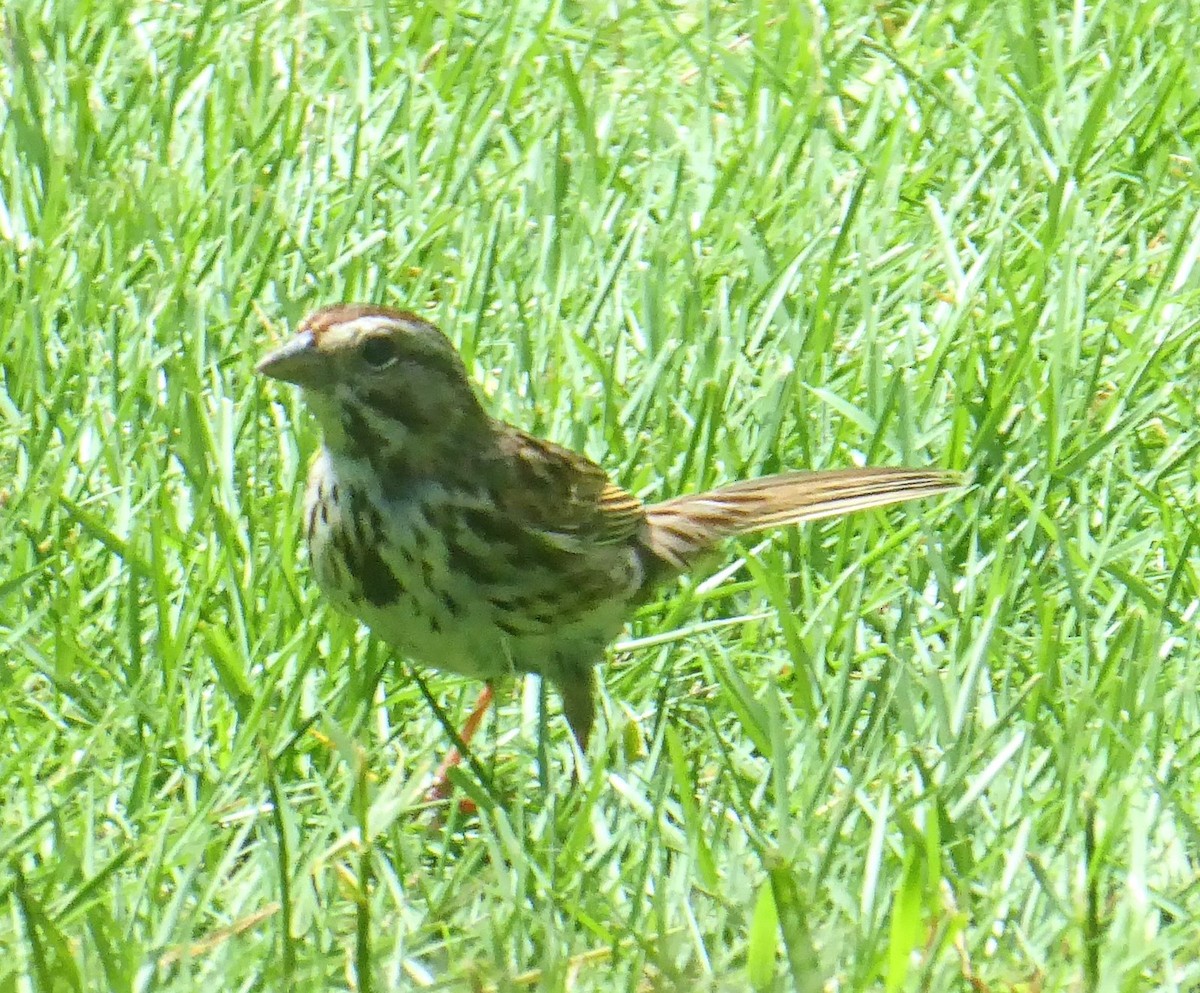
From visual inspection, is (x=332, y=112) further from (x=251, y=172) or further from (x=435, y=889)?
(x=435, y=889)

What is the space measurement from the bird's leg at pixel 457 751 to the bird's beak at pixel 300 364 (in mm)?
688

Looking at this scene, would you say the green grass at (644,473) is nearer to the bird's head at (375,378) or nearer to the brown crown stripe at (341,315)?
the bird's head at (375,378)

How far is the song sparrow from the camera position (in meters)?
4.22

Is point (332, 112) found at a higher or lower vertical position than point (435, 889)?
higher

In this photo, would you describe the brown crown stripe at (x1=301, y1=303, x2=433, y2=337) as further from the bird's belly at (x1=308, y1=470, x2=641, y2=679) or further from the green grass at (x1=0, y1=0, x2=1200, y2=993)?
the green grass at (x1=0, y1=0, x2=1200, y2=993)

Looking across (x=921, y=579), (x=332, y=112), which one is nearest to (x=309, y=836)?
(x=921, y=579)

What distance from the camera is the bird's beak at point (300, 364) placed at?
13.5ft

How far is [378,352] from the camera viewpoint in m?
4.25

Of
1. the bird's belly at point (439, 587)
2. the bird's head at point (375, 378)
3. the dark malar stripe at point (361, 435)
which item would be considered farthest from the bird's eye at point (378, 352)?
the bird's belly at point (439, 587)

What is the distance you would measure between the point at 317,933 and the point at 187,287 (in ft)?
7.74

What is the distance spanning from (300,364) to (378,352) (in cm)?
16

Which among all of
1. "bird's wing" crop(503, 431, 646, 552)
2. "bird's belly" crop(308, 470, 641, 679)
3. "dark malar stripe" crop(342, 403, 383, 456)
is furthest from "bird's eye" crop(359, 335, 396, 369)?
"bird's wing" crop(503, 431, 646, 552)

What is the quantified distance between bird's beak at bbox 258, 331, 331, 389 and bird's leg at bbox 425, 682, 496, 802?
27.1 inches

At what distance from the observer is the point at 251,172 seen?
6.04m
